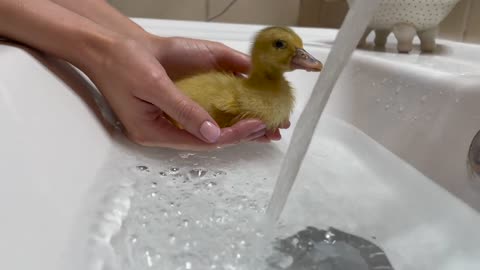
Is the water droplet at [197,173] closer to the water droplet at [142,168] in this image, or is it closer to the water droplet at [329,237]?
the water droplet at [142,168]

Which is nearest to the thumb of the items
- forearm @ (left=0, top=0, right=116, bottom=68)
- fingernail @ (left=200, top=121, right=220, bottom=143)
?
fingernail @ (left=200, top=121, right=220, bottom=143)

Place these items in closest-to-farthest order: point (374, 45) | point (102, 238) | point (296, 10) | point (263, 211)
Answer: point (102, 238), point (263, 211), point (374, 45), point (296, 10)

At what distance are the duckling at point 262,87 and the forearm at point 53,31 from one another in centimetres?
14

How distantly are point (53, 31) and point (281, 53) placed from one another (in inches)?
11.8

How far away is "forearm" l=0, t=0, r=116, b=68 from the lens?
2.01 ft

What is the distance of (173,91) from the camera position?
25.3 inches

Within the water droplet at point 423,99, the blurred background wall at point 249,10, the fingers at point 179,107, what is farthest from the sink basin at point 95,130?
the blurred background wall at point 249,10

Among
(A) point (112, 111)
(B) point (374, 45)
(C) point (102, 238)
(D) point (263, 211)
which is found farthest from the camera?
(B) point (374, 45)

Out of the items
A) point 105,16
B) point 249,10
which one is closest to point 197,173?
point 105,16

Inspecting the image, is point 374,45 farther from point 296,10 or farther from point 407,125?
point 296,10

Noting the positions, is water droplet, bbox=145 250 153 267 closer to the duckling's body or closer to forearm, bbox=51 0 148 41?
the duckling's body

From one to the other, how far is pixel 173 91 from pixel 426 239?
359 mm

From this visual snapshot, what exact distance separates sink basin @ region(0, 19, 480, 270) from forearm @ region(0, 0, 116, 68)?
0.07ft

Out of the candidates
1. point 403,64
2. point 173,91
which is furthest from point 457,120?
point 173,91
